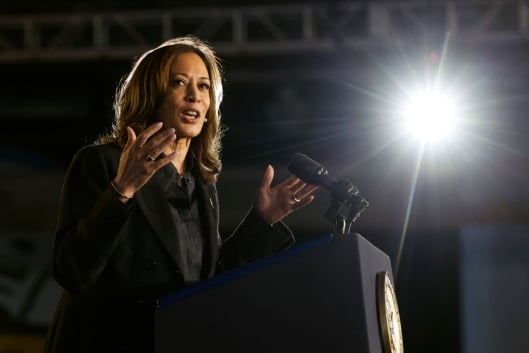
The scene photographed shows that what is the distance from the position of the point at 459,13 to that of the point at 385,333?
6.21 m

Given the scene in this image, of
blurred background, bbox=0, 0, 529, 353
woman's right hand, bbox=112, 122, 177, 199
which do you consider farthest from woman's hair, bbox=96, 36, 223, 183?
blurred background, bbox=0, 0, 529, 353

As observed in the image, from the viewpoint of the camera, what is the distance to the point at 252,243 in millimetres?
2010

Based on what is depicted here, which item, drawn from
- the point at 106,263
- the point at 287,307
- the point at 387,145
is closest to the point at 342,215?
the point at 287,307

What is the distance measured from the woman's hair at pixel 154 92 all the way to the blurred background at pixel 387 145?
3.86m

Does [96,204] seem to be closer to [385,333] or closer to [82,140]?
[385,333]

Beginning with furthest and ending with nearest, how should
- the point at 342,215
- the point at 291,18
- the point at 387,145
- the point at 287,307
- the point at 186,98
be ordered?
the point at 291,18
the point at 387,145
the point at 186,98
the point at 342,215
the point at 287,307

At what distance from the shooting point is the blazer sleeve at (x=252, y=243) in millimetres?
2012

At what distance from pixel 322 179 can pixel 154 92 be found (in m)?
0.40

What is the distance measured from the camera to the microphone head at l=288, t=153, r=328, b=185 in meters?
1.76

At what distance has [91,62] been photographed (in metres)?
7.40

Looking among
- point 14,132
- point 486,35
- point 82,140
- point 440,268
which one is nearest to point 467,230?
point 440,268

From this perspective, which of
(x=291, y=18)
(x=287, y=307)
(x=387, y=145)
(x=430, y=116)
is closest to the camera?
(x=287, y=307)

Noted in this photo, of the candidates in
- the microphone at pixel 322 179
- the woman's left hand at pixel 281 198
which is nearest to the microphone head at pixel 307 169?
the microphone at pixel 322 179

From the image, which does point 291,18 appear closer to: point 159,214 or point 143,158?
point 159,214
